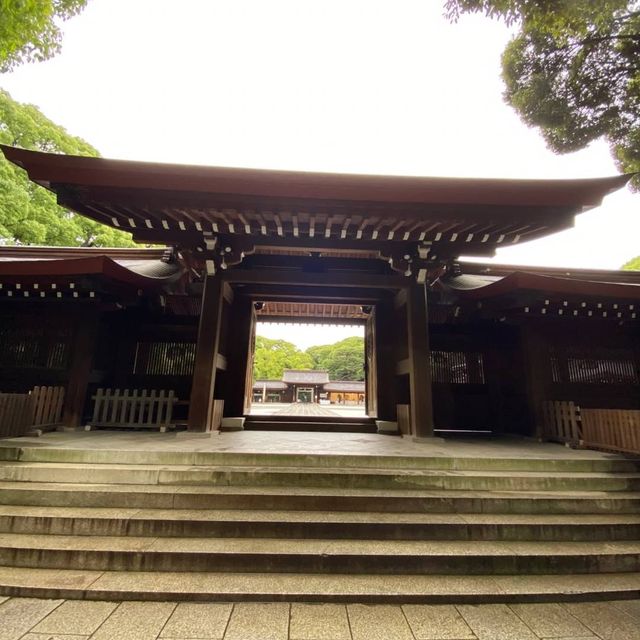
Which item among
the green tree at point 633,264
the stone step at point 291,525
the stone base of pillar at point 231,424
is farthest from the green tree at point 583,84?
the green tree at point 633,264

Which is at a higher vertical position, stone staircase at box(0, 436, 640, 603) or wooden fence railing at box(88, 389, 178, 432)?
wooden fence railing at box(88, 389, 178, 432)

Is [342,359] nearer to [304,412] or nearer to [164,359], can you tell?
[304,412]

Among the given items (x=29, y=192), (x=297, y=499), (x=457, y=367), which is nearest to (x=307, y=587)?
(x=297, y=499)

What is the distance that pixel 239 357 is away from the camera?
6.43 metres

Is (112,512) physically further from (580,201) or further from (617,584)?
(580,201)

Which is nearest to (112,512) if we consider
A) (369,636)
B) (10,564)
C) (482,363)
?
(10,564)

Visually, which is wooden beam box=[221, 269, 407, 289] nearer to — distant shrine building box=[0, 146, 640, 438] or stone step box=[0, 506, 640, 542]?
distant shrine building box=[0, 146, 640, 438]

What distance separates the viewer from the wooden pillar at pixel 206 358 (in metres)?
4.85

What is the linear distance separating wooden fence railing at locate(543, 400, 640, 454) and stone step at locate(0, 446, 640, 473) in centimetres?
47

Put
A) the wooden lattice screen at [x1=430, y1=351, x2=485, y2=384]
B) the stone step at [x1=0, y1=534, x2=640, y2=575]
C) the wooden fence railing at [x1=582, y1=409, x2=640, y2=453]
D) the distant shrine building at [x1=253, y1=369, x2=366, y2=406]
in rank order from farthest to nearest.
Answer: the distant shrine building at [x1=253, y1=369, x2=366, y2=406] < the wooden lattice screen at [x1=430, y1=351, x2=485, y2=384] < the wooden fence railing at [x1=582, y1=409, x2=640, y2=453] < the stone step at [x1=0, y1=534, x2=640, y2=575]

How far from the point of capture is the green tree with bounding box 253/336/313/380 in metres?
41.4

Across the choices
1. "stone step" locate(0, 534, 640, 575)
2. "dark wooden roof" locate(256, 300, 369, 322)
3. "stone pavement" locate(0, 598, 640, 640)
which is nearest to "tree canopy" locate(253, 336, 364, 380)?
"dark wooden roof" locate(256, 300, 369, 322)

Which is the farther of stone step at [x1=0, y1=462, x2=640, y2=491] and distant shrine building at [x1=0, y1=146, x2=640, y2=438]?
distant shrine building at [x1=0, y1=146, x2=640, y2=438]

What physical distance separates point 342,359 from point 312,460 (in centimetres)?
4901
